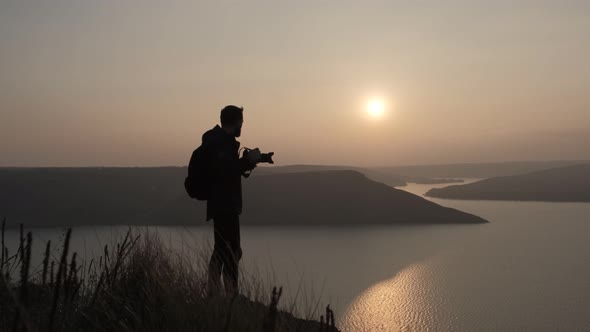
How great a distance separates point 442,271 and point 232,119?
1540 inches

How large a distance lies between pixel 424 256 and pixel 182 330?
45243mm

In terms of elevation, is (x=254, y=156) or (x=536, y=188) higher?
(x=536, y=188)

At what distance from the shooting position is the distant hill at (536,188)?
10506cm

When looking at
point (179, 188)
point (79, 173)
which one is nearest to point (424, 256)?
point (179, 188)

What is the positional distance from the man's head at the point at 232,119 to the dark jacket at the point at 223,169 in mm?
63

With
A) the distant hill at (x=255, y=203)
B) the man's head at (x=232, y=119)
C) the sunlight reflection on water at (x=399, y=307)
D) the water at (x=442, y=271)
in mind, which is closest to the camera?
the man's head at (x=232, y=119)

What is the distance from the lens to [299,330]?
3.01 m

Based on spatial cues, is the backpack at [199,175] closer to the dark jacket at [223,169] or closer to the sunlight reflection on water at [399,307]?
the dark jacket at [223,169]

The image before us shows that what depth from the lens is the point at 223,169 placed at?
4.03 m

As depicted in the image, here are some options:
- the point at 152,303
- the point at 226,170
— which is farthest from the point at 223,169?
the point at 152,303

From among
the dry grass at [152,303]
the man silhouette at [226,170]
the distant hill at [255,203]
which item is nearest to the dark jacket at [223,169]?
the man silhouette at [226,170]

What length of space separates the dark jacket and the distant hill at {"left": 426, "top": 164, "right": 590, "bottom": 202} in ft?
362

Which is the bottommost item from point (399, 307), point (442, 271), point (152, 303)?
point (399, 307)

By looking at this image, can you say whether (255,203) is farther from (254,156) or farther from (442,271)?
(254,156)
